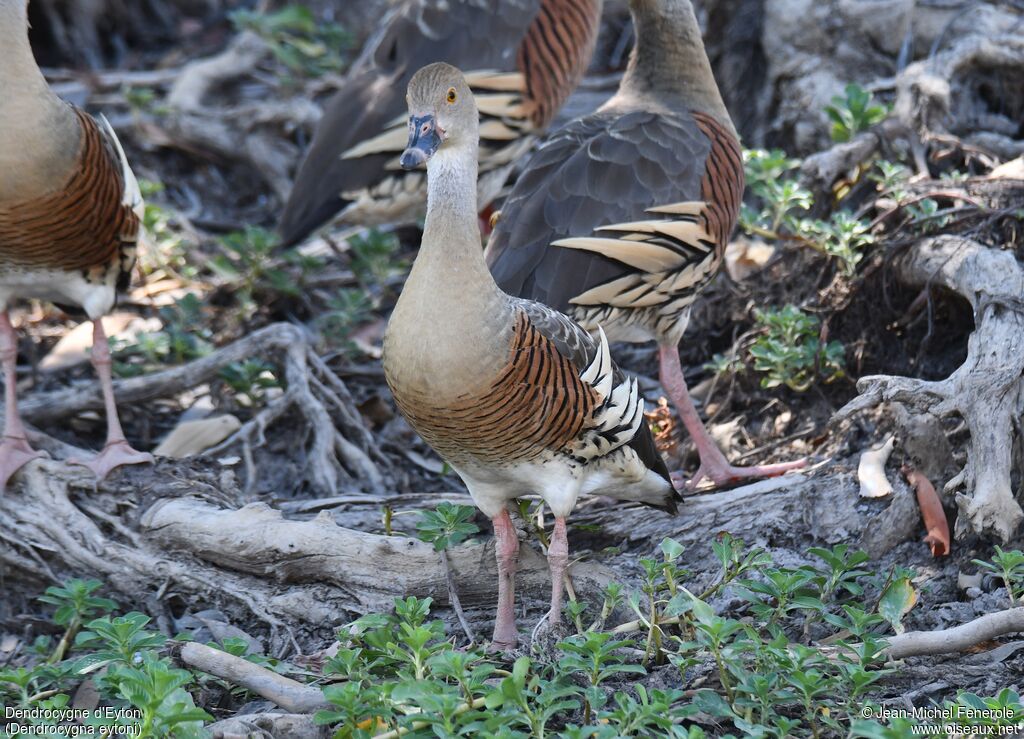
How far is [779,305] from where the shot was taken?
587 centimetres

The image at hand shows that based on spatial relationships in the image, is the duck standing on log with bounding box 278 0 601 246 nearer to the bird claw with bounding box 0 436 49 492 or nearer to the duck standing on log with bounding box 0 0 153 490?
the duck standing on log with bounding box 0 0 153 490

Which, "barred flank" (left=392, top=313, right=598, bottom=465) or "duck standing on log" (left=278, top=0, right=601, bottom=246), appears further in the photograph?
"duck standing on log" (left=278, top=0, right=601, bottom=246)

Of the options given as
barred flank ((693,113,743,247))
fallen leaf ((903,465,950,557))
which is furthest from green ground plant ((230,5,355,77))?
fallen leaf ((903,465,950,557))

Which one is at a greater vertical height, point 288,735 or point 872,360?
point 872,360

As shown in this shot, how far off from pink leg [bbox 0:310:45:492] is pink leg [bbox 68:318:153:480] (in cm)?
19

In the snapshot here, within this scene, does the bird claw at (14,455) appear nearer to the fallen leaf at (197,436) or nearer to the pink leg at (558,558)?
the fallen leaf at (197,436)

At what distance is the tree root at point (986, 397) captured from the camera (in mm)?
4227

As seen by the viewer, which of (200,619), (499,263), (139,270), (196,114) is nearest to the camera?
(200,619)

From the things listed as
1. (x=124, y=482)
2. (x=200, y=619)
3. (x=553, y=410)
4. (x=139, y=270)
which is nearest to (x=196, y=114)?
(x=139, y=270)

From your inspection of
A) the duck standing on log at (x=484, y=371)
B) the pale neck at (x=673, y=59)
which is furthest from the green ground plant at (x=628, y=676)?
the pale neck at (x=673, y=59)

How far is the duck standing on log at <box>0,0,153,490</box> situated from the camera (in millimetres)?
4703

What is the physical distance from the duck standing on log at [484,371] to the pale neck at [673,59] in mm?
1792

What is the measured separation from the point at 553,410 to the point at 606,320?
1.15 metres

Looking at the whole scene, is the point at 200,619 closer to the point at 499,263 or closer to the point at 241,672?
the point at 241,672
